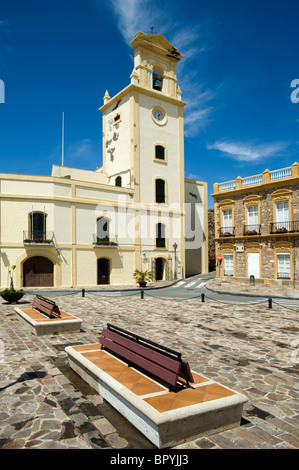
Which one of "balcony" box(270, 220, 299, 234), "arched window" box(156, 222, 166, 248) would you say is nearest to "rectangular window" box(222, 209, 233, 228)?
"balcony" box(270, 220, 299, 234)

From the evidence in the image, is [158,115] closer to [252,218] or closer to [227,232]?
[227,232]

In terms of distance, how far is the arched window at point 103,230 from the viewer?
26.2m

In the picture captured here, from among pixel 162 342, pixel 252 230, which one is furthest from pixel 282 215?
pixel 162 342

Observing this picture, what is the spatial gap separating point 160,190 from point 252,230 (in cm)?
872

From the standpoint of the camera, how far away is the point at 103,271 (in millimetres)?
26781

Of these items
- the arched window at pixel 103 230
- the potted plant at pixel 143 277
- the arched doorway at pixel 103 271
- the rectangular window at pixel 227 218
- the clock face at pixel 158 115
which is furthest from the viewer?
the clock face at pixel 158 115

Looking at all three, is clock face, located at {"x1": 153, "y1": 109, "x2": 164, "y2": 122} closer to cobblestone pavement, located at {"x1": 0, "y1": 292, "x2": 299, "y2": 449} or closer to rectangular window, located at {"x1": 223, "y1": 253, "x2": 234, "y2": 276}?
rectangular window, located at {"x1": 223, "y1": 253, "x2": 234, "y2": 276}

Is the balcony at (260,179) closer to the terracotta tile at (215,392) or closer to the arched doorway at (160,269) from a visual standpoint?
the arched doorway at (160,269)

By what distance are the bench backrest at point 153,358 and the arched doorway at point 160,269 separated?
2351 cm

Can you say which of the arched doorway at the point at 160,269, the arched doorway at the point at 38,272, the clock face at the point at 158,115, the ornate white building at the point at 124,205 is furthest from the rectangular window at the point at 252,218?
the arched doorway at the point at 38,272

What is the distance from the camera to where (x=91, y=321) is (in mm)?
11344
